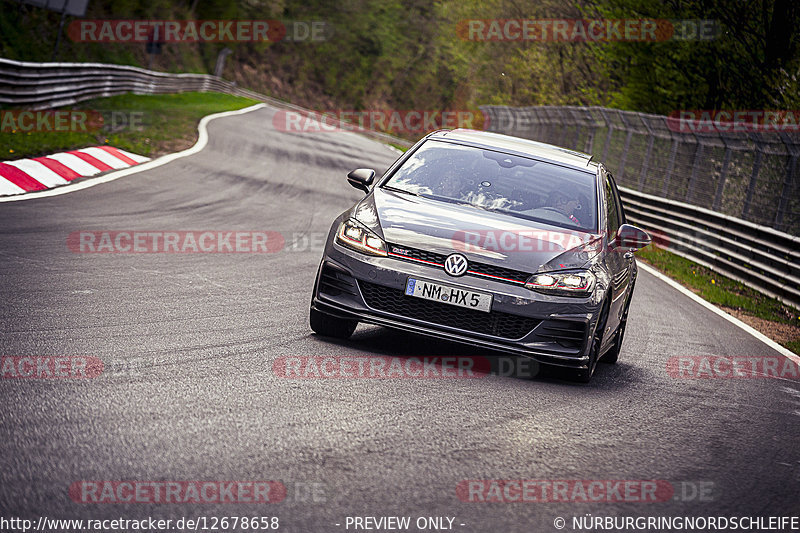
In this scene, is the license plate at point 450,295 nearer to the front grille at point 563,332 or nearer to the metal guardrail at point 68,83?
the front grille at point 563,332

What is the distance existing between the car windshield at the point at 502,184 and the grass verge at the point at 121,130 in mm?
8432

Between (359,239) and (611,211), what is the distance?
236 cm

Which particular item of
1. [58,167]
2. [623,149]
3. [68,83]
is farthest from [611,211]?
[68,83]

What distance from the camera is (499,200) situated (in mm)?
7672

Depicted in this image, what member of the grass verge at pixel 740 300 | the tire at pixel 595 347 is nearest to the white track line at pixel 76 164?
the grass verge at pixel 740 300

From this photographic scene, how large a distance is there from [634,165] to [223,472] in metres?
22.3

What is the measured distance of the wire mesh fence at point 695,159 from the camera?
1605cm

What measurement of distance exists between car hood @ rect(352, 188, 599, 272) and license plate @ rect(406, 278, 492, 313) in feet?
0.72

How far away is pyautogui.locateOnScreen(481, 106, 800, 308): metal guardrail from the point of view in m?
14.8

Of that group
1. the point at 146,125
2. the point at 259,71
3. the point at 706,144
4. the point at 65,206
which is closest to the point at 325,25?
the point at 259,71

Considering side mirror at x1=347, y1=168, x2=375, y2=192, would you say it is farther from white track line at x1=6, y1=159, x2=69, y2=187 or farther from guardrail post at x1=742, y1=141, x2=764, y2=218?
guardrail post at x1=742, y1=141, x2=764, y2=218

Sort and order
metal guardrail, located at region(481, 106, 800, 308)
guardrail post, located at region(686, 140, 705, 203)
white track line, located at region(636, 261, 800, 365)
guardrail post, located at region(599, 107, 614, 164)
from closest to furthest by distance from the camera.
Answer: white track line, located at region(636, 261, 800, 365), metal guardrail, located at region(481, 106, 800, 308), guardrail post, located at region(686, 140, 705, 203), guardrail post, located at region(599, 107, 614, 164)

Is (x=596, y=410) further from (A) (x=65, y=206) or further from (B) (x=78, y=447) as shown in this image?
(A) (x=65, y=206)

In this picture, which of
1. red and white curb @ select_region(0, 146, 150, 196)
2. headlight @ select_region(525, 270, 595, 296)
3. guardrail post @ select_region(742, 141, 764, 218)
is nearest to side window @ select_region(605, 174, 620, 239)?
headlight @ select_region(525, 270, 595, 296)
